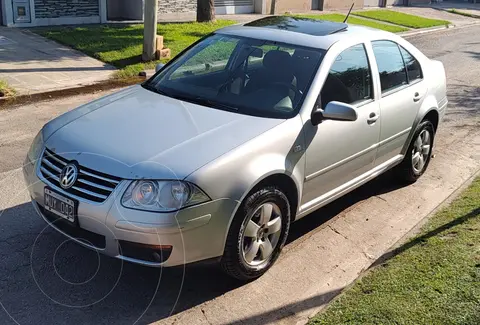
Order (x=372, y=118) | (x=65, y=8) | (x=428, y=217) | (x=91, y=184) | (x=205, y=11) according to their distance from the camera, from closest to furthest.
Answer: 1. (x=91, y=184)
2. (x=372, y=118)
3. (x=428, y=217)
4. (x=65, y=8)
5. (x=205, y=11)

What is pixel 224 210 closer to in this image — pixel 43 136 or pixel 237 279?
pixel 237 279

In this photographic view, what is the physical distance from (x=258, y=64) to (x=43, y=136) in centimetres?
185

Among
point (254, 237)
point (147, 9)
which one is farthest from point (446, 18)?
point (254, 237)

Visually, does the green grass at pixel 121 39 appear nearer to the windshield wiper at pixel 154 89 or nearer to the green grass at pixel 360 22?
the windshield wiper at pixel 154 89

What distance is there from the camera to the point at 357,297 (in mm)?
3986

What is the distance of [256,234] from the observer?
4.19 meters

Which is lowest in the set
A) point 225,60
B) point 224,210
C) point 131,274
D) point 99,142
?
point 131,274

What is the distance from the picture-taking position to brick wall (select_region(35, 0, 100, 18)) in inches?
595

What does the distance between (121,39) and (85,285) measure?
1069 centimetres

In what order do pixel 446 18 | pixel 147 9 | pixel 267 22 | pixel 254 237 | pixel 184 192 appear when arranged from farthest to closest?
pixel 446 18 < pixel 147 9 < pixel 267 22 < pixel 254 237 < pixel 184 192

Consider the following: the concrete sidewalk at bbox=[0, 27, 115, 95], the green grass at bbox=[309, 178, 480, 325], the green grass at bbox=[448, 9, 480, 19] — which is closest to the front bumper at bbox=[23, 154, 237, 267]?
the green grass at bbox=[309, 178, 480, 325]

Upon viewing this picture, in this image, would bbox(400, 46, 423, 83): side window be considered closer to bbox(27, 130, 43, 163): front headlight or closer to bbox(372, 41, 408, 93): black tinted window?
bbox(372, 41, 408, 93): black tinted window

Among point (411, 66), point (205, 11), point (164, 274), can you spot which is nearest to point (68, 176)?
point (164, 274)

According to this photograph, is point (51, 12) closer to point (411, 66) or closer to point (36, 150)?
point (411, 66)
